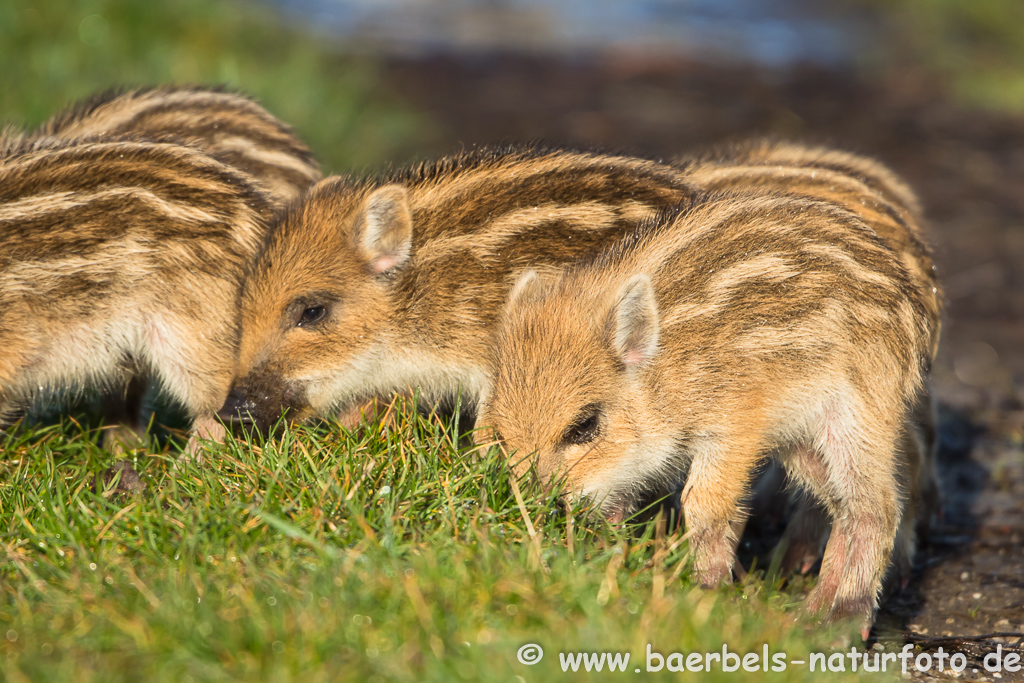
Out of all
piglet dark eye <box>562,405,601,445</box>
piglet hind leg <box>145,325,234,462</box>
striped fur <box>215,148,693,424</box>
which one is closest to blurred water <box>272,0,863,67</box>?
striped fur <box>215,148,693,424</box>

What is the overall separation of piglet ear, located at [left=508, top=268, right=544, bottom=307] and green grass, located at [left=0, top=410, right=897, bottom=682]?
1.95ft

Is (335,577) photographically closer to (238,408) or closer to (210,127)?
(238,408)

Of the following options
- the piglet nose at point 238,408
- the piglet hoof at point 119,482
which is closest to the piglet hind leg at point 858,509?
the piglet nose at point 238,408

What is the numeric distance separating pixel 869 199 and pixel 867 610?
1860 mm

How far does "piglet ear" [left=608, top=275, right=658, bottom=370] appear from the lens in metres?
4.32

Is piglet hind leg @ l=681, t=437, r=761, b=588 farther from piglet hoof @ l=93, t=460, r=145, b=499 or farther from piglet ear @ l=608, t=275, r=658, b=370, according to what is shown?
piglet hoof @ l=93, t=460, r=145, b=499

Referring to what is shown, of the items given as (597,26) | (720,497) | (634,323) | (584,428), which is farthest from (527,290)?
(597,26)

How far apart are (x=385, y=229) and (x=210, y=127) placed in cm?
158

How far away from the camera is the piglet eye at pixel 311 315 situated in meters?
4.97

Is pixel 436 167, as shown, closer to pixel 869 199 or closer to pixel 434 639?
pixel 869 199

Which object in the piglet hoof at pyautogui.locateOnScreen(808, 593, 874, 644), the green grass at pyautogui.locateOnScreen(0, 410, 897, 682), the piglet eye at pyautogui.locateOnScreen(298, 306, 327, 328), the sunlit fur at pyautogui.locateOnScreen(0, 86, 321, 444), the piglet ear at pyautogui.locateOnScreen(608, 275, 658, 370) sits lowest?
the piglet hoof at pyautogui.locateOnScreen(808, 593, 874, 644)

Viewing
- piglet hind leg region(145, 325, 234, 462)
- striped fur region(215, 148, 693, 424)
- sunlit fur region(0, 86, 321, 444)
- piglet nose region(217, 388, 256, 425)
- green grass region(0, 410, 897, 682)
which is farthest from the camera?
sunlit fur region(0, 86, 321, 444)

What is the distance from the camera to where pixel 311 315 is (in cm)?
499

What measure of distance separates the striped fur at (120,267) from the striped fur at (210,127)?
619mm
